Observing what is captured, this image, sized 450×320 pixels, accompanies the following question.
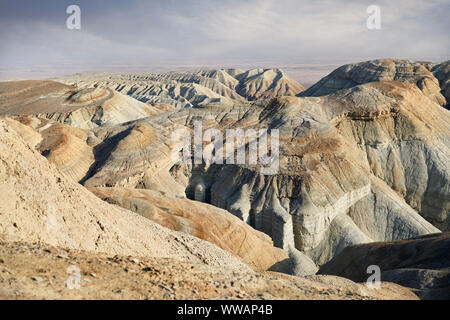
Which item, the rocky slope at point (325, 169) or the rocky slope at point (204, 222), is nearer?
the rocky slope at point (204, 222)

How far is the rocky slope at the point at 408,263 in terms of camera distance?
10.5 meters

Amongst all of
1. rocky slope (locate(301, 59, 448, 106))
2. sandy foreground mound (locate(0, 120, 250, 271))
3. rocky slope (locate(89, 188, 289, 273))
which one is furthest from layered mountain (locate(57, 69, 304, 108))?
sandy foreground mound (locate(0, 120, 250, 271))

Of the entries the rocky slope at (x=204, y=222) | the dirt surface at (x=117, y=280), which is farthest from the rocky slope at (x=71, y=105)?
the dirt surface at (x=117, y=280)

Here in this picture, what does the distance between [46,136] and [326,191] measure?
29.9 metres

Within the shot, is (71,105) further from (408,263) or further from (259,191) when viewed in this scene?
(408,263)

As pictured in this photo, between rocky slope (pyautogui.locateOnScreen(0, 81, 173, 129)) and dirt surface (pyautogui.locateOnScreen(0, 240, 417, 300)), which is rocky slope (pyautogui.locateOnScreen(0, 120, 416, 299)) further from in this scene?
rocky slope (pyautogui.locateOnScreen(0, 81, 173, 129))

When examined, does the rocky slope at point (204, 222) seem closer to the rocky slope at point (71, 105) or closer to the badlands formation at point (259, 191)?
the badlands formation at point (259, 191)

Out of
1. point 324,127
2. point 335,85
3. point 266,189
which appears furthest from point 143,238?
point 335,85

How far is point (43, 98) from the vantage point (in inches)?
2079

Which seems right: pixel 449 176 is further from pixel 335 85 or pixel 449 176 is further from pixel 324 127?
Result: pixel 335 85

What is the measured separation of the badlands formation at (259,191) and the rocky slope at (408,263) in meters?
0.08

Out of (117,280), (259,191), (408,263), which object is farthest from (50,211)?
(259,191)

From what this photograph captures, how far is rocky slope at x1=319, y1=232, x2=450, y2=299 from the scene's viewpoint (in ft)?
34.4
